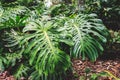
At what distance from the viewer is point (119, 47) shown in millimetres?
5719

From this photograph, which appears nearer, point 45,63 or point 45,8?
point 45,63

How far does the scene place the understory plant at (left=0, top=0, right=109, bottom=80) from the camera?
181 inches

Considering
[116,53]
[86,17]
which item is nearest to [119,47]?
[116,53]

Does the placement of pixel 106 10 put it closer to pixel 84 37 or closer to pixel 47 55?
pixel 84 37

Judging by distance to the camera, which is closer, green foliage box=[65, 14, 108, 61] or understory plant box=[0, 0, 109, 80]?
understory plant box=[0, 0, 109, 80]

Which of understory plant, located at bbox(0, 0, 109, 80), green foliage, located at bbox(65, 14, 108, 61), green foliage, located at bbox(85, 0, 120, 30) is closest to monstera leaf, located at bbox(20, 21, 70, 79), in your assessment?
understory plant, located at bbox(0, 0, 109, 80)

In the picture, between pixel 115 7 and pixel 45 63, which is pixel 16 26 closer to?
pixel 45 63

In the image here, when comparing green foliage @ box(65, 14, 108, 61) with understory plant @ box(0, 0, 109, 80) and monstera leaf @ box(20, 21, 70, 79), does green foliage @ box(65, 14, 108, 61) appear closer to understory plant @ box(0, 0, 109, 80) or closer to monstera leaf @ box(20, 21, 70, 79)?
understory plant @ box(0, 0, 109, 80)

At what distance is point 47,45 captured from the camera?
4664mm

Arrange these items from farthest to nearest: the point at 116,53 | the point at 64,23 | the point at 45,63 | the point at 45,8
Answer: the point at 45,8 < the point at 116,53 < the point at 64,23 < the point at 45,63

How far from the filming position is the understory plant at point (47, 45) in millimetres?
4602

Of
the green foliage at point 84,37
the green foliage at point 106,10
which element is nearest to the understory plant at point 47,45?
the green foliage at point 84,37

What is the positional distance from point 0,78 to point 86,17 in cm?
193

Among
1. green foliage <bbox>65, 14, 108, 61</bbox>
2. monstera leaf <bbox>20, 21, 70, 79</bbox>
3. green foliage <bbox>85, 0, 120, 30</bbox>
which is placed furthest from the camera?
green foliage <bbox>85, 0, 120, 30</bbox>
